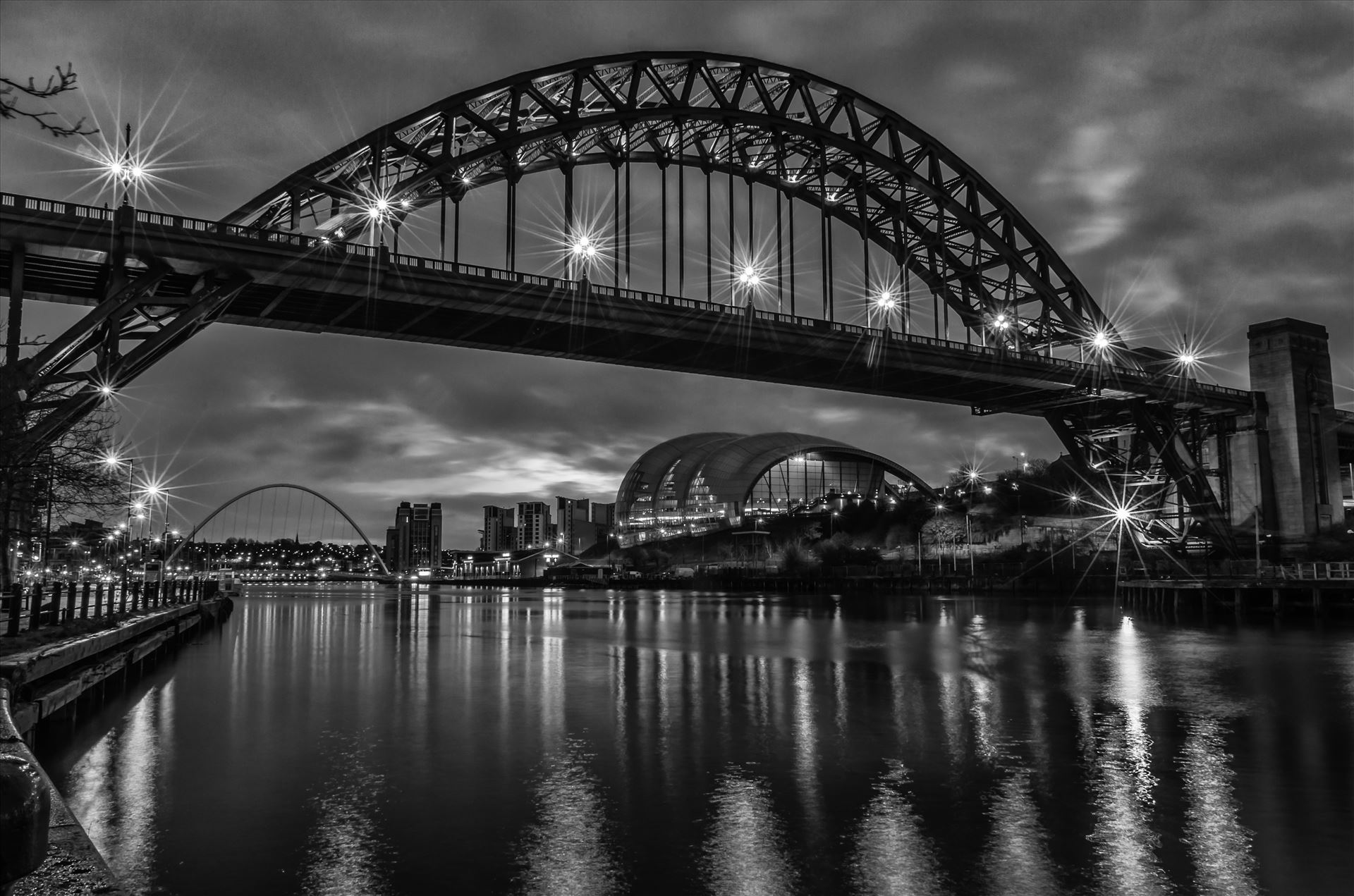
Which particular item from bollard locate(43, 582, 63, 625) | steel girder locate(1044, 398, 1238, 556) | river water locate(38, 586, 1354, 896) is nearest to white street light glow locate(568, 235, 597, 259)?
river water locate(38, 586, 1354, 896)

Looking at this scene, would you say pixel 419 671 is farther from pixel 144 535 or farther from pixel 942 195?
pixel 144 535

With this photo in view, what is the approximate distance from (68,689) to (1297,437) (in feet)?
233

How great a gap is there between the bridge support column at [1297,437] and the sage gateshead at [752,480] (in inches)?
3372

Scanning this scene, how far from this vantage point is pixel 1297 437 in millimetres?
67938

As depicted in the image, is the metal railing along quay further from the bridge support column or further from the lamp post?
the bridge support column

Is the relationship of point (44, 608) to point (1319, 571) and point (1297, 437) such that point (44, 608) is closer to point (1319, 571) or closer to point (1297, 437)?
point (1319, 571)

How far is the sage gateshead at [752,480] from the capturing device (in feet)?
538

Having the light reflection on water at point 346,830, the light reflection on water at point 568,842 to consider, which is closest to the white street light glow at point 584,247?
the light reflection on water at point 346,830

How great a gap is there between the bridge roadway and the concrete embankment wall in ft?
42.0

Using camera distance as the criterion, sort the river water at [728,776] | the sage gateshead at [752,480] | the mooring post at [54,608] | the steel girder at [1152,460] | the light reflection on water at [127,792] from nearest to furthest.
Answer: the river water at [728,776] → the light reflection on water at [127,792] → the mooring post at [54,608] → the steel girder at [1152,460] → the sage gateshead at [752,480]

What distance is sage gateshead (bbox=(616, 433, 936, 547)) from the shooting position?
16400cm

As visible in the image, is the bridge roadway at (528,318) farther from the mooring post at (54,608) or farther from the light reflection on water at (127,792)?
the light reflection on water at (127,792)

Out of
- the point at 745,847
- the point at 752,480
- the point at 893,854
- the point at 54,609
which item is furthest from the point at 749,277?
the point at 752,480

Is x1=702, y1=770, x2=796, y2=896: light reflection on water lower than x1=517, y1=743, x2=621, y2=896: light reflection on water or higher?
higher
